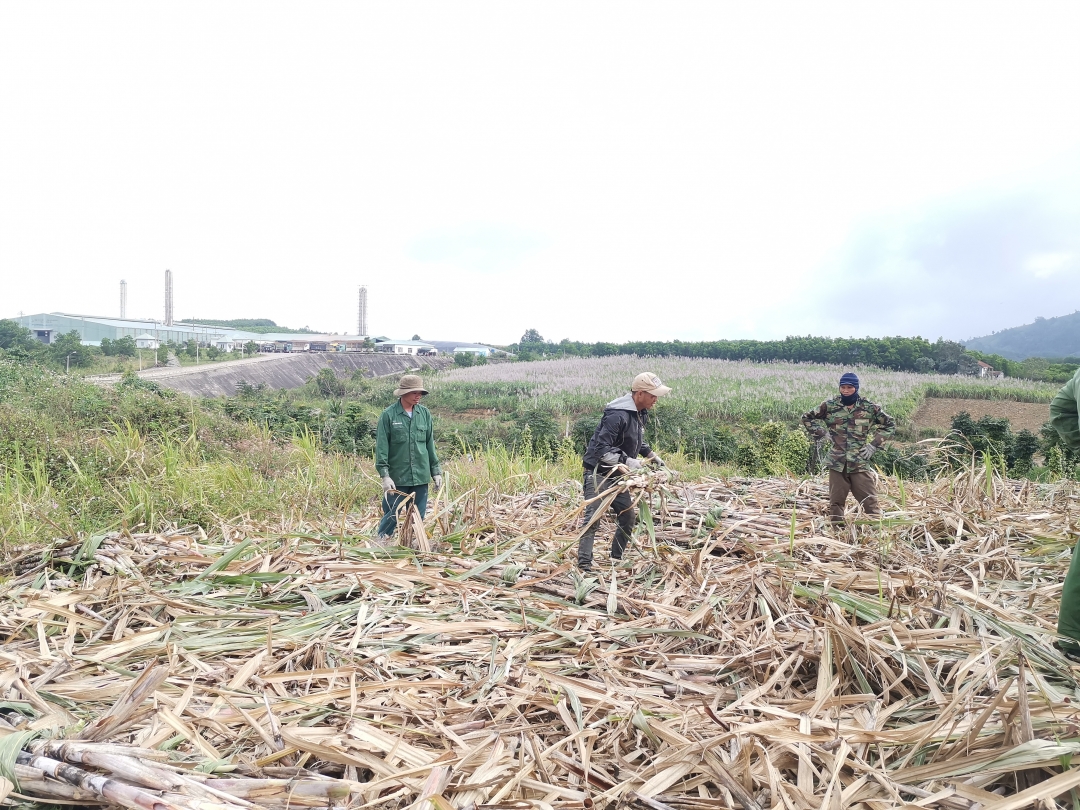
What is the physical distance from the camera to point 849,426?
5594 millimetres

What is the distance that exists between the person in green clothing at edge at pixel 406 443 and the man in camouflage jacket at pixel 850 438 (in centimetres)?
330

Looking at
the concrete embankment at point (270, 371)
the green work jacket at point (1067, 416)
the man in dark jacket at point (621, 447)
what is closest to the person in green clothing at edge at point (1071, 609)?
the green work jacket at point (1067, 416)

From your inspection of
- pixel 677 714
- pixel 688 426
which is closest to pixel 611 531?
pixel 677 714

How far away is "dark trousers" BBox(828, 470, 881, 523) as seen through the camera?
5408mm

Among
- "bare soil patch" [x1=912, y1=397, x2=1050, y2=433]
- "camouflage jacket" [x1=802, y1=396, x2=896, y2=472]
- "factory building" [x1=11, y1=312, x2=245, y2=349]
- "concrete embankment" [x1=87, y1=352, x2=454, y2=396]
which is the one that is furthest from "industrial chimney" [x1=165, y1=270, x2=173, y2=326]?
"camouflage jacket" [x1=802, y1=396, x2=896, y2=472]

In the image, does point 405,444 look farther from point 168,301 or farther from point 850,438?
point 168,301

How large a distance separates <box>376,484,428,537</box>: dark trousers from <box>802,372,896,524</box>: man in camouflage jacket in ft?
10.9

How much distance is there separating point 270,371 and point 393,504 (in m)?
30.7

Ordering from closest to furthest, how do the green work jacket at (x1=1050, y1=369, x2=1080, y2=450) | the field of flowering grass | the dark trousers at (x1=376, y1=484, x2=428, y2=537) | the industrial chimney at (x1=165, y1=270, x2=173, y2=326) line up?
the green work jacket at (x1=1050, y1=369, x2=1080, y2=450), the dark trousers at (x1=376, y1=484, x2=428, y2=537), the field of flowering grass, the industrial chimney at (x1=165, y1=270, x2=173, y2=326)

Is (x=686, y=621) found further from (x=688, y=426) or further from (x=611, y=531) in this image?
(x=688, y=426)

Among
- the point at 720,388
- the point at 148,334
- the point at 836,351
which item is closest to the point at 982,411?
the point at 720,388

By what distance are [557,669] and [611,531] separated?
2286mm

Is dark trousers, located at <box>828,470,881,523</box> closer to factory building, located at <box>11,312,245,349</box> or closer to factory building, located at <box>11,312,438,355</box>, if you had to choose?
factory building, located at <box>11,312,438,355</box>

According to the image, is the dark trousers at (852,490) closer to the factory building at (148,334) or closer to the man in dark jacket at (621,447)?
the man in dark jacket at (621,447)
